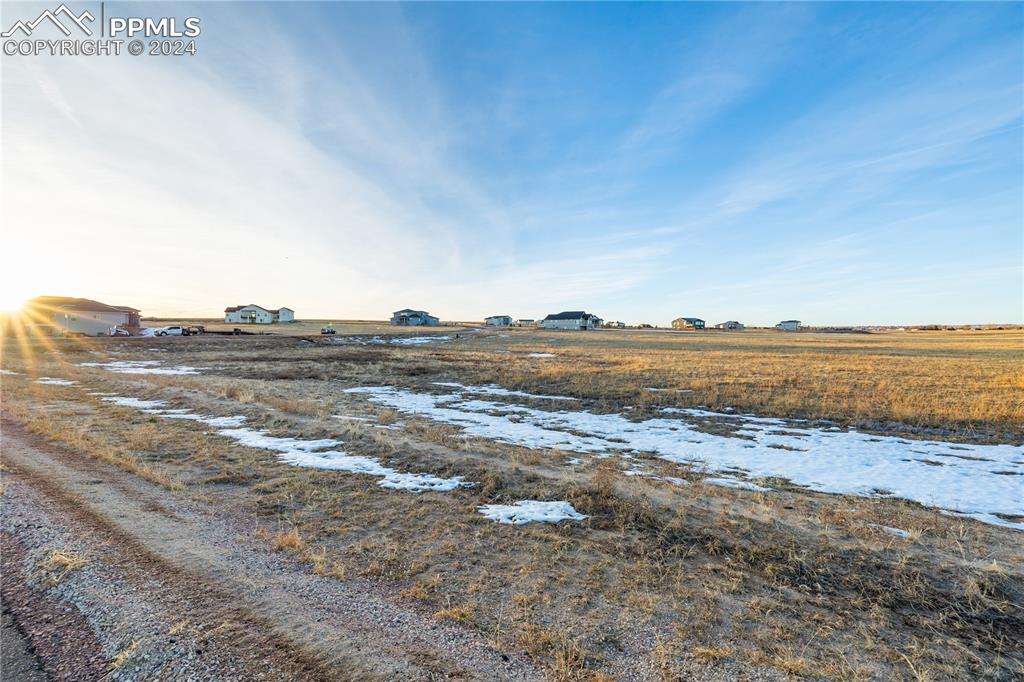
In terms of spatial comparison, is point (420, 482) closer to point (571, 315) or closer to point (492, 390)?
point (492, 390)

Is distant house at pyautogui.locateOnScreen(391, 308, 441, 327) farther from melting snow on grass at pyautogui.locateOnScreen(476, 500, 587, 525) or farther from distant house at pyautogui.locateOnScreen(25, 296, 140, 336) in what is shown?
melting snow on grass at pyautogui.locateOnScreen(476, 500, 587, 525)

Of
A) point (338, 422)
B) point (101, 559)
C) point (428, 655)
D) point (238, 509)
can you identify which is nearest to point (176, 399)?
point (338, 422)

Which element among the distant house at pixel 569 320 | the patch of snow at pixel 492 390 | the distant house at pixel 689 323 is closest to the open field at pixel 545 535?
the patch of snow at pixel 492 390

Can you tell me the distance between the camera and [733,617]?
4387 millimetres

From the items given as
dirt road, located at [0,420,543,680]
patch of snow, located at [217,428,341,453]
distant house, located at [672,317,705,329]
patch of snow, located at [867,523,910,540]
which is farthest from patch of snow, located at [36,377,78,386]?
distant house, located at [672,317,705,329]

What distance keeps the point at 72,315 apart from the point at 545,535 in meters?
81.0

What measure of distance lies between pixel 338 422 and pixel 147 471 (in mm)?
5496

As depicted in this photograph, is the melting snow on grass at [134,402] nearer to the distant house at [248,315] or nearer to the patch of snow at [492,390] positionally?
the patch of snow at [492,390]

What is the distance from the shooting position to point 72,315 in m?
59.4

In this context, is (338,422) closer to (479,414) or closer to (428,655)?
(479,414)

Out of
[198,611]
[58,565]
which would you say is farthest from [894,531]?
[58,565]

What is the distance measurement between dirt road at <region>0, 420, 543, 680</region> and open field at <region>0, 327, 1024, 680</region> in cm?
3

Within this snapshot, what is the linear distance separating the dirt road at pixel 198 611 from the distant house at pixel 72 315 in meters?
73.6

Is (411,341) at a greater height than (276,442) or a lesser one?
greater
